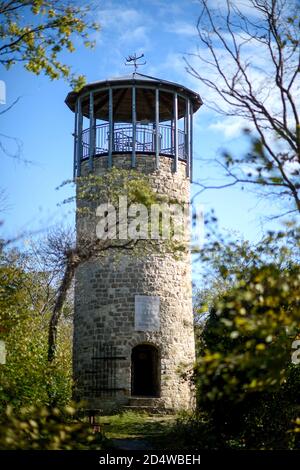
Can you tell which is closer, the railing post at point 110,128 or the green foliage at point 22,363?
the green foliage at point 22,363

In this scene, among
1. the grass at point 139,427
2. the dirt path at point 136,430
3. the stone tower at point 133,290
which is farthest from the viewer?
the stone tower at point 133,290

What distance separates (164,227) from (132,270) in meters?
2.06

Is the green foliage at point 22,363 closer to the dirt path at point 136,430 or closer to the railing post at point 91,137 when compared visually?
the dirt path at point 136,430

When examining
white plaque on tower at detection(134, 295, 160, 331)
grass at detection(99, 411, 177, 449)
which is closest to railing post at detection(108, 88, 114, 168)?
white plaque on tower at detection(134, 295, 160, 331)

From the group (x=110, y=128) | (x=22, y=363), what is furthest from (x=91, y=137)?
(x=22, y=363)

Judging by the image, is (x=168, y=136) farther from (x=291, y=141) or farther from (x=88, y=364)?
(x=291, y=141)

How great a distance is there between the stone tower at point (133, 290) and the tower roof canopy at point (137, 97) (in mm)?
34

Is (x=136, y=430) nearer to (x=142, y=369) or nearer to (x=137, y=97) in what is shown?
(x=142, y=369)

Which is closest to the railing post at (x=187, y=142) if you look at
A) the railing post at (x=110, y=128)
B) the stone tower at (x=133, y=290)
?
the stone tower at (x=133, y=290)

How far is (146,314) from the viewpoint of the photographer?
17266 millimetres

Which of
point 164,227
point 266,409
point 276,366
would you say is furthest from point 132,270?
point 276,366

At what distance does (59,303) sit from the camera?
13.8 meters

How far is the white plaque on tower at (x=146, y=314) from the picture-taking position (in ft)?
56.4

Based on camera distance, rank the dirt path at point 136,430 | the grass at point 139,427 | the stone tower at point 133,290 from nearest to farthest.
Result: the dirt path at point 136,430, the grass at point 139,427, the stone tower at point 133,290
